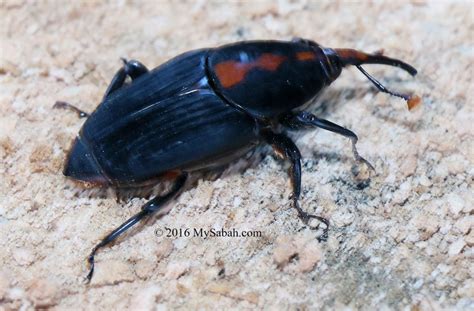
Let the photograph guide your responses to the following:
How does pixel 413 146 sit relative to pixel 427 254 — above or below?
above

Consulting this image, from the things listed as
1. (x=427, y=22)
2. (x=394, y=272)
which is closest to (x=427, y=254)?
(x=394, y=272)

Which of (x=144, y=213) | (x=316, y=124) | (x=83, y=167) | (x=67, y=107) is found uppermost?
(x=67, y=107)

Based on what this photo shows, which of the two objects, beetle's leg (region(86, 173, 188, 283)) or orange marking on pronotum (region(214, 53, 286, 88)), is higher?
orange marking on pronotum (region(214, 53, 286, 88))

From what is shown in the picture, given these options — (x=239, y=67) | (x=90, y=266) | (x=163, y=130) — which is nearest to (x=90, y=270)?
(x=90, y=266)

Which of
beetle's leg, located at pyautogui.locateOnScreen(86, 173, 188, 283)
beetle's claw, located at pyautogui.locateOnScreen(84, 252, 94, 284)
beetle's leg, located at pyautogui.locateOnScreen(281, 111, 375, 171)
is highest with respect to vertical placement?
beetle's leg, located at pyautogui.locateOnScreen(281, 111, 375, 171)

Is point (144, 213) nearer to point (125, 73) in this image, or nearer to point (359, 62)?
point (125, 73)

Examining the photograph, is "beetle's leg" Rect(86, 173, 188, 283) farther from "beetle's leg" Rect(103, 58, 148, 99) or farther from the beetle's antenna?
the beetle's antenna

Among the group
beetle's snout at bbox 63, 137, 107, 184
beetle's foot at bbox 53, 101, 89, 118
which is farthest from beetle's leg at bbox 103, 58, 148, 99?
beetle's snout at bbox 63, 137, 107, 184

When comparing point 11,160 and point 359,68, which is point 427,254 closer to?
point 359,68
